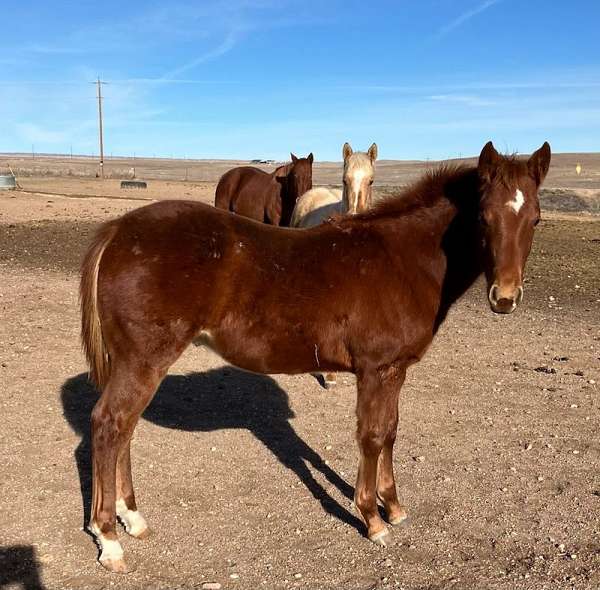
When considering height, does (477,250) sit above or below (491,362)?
above

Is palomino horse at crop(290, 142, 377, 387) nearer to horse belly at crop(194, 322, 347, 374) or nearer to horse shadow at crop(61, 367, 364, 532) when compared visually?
→ horse shadow at crop(61, 367, 364, 532)

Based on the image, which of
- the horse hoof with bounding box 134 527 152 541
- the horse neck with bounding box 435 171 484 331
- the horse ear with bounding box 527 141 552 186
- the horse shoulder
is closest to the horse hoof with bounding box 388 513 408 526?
the horse neck with bounding box 435 171 484 331

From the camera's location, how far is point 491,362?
7.50m

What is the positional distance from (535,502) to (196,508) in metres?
2.46

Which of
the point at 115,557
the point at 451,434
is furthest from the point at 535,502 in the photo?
the point at 115,557

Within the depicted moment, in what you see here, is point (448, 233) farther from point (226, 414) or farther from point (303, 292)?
point (226, 414)

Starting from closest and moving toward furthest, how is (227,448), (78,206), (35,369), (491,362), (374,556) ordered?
(374,556)
(227,448)
(35,369)
(491,362)
(78,206)

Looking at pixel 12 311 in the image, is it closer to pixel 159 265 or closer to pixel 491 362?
pixel 159 265

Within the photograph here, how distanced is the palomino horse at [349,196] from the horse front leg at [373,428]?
312 centimetres

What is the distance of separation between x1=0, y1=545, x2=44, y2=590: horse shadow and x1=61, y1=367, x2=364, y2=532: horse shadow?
0.57 metres

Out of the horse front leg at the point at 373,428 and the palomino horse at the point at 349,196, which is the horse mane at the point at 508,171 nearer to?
the horse front leg at the point at 373,428

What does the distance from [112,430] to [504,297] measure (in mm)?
2459

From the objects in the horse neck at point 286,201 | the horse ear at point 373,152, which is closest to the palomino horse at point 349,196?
the horse ear at point 373,152

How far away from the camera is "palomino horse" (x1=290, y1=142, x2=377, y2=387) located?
7.54 m
